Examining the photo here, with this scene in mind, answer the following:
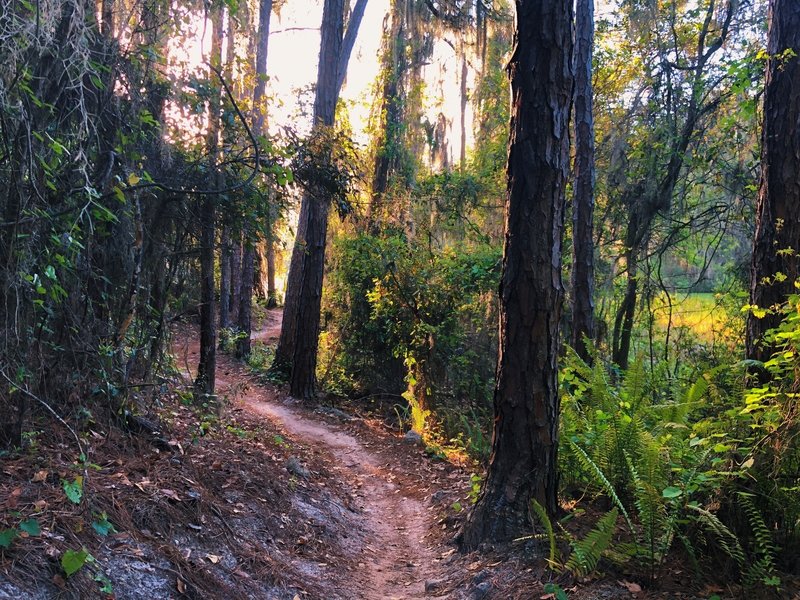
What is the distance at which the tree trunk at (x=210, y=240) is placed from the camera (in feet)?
19.6

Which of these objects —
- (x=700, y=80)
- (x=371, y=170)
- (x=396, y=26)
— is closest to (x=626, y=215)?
(x=700, y=80)

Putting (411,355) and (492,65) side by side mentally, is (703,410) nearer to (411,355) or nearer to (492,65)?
(411,355)

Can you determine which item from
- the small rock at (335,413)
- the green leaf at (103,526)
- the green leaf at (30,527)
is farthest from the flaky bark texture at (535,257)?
the small rock at (335,413)

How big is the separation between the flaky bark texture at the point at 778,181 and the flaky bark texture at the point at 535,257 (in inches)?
75.3

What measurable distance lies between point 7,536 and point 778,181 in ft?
19.9

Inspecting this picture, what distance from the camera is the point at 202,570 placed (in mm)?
3598

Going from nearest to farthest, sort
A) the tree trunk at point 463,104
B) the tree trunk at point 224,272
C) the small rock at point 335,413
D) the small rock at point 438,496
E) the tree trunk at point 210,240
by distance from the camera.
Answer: the tree trunk at point 210,240, the small rock at point 438,496, the tree trunk at point 224,272, the small rock at point 335,413, the tree trunk at point 463,104

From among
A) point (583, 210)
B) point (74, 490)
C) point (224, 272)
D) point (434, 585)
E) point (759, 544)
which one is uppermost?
point (583, 210)

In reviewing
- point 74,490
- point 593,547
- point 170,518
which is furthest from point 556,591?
point 74,490

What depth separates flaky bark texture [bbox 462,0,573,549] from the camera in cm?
436

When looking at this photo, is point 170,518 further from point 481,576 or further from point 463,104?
point 463,104

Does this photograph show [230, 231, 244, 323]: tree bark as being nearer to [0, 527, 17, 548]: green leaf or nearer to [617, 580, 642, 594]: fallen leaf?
[0, 527, 17, 548]: green leaf

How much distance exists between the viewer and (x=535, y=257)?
173 inches

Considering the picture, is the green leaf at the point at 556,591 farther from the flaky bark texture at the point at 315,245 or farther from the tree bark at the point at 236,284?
the tree bark at the point at 236,284
